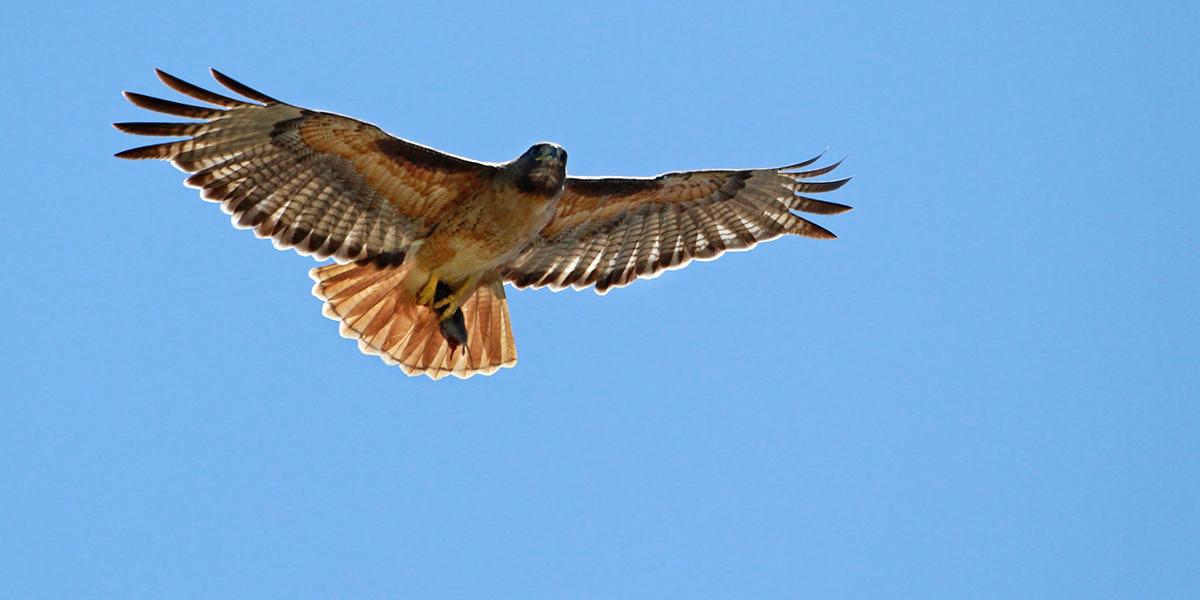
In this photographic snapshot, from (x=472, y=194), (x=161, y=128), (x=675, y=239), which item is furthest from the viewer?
(x=675, y=239)

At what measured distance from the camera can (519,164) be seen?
1189 centimetres

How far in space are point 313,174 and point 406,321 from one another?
143 centimetres

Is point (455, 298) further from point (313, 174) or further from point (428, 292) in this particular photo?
point (313, 174)

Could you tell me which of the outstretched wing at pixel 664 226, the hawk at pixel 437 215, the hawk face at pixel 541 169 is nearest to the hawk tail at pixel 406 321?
the hawk at pixel 437 215

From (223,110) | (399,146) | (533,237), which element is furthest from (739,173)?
(223,110)

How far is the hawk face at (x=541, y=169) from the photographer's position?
38.7 ft

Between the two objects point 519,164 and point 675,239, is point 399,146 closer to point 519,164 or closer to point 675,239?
point 519,164

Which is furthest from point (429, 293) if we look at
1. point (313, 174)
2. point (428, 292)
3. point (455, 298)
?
point (313, 174)

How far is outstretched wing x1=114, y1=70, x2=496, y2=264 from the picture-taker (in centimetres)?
1153

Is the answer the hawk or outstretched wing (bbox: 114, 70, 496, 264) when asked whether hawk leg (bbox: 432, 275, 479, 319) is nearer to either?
the hawk

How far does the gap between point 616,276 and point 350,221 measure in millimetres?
2208

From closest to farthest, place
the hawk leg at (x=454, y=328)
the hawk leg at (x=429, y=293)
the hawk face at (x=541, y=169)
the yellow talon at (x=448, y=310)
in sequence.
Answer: the hawk face at (x=541, y=169)
the hawk leg at (x=429, y=293)
the yellow talon at (x=448, y=310)
the hawk leg at (x=454, y=328)

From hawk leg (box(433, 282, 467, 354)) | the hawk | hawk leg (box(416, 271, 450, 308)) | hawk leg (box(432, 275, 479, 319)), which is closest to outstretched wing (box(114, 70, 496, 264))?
the hawk

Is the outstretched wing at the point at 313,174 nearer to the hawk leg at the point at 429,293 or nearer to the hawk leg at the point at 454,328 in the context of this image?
the hawk leg at the point at 429,293
